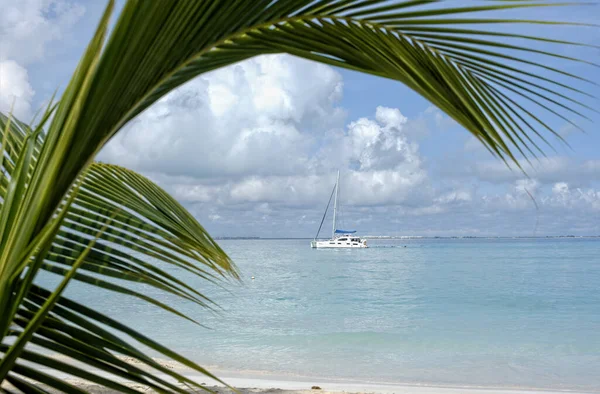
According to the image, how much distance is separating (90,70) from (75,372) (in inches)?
19.4

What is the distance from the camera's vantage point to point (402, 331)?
16250 millimetres

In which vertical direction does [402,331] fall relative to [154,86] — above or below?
above

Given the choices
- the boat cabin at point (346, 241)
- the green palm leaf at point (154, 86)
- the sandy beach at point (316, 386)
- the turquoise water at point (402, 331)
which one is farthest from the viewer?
the boat cabin at point (346, 241)

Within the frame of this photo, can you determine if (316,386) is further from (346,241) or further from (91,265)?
(346,241)

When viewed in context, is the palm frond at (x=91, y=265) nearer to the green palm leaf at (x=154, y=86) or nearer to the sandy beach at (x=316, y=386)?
the green palm leaf at (x=154, y=86)

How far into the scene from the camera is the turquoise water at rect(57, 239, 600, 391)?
11.0 meters

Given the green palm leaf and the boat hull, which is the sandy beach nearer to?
the green palm leaf

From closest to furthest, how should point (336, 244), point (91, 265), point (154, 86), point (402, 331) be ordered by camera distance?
point (154, 86)
point (91, 265)
point (402, 331)
point (336, 244)

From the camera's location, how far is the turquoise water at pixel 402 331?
36.0ft

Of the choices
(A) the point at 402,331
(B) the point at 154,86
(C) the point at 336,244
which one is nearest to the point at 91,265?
(B) the point at 154,86

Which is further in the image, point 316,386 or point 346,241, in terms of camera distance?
point 346,241

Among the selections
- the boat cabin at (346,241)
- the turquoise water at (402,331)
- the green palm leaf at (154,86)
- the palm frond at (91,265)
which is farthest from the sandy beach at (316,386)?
the boat cabin at (346,241)

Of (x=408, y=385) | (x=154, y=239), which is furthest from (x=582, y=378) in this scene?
(x=154, y=239)

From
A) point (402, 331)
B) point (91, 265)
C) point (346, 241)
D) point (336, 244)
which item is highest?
point (346, 241)
